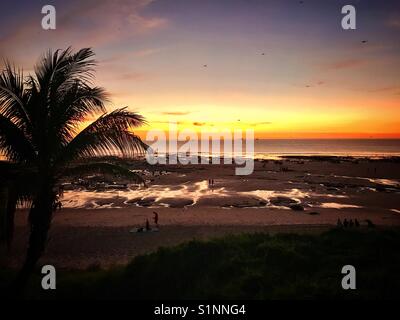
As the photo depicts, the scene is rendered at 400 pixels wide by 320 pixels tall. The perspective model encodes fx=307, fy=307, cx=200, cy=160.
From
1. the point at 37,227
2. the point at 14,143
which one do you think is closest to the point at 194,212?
the point at 37,227

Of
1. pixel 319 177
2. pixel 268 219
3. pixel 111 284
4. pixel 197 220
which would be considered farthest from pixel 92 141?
pixel 319 177

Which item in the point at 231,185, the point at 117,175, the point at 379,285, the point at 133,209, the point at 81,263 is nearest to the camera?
the point at 379,285

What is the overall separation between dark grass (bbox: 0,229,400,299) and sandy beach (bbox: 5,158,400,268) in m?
6.39

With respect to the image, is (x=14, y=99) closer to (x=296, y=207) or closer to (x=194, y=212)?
(x=194, y=212)

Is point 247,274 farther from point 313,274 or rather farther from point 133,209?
point 133,209

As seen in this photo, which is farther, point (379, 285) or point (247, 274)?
point (247, 274)

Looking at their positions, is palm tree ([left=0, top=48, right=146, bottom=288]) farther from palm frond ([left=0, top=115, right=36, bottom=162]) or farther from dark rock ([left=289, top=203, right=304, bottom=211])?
dark rock ([left=289, top=203, right=304, bottom=211])

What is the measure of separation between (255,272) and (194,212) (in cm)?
1856

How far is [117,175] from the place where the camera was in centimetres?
874

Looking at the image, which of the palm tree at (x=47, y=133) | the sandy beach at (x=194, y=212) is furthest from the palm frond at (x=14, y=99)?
the sandy beach at (x=194, y=212)

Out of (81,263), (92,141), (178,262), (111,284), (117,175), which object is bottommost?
(81,263)

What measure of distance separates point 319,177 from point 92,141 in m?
44.7

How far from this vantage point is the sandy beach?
17.2 meters

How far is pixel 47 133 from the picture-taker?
753 centimetres
